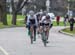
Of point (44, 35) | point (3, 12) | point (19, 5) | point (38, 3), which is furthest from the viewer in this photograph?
point (38, 3)

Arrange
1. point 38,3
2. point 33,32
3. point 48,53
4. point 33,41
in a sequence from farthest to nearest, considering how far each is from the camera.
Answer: point 38,3 → point 33,41 → point 33,32 → point 48,53

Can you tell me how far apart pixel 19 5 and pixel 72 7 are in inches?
2070

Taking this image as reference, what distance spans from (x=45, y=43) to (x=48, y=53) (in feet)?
12.1

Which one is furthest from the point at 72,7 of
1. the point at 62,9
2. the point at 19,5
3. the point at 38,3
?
the point at 19,5

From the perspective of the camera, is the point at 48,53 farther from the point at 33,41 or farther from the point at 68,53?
the point at 33,41

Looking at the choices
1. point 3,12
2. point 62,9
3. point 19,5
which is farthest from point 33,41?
point 62,9

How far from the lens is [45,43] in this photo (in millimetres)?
20281

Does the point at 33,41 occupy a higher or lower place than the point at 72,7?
higher

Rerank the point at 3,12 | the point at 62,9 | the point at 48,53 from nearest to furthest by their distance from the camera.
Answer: the point at 48,53
the point at 3,12
the point at 62,9

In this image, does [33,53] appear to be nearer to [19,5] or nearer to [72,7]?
[19,5]

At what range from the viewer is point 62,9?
4114 inches

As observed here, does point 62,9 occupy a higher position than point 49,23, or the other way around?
point 49,23

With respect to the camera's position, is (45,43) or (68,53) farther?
(45,43)

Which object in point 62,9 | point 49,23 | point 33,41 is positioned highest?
point 49,23
